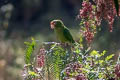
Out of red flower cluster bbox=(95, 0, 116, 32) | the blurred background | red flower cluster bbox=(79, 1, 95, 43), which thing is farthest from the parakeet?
the blurred background

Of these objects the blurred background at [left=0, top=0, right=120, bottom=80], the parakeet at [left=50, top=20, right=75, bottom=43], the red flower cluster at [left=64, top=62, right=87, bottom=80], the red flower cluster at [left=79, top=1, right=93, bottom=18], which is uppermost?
the blurred background at [left=0, top=0, right=120, bottom=80]

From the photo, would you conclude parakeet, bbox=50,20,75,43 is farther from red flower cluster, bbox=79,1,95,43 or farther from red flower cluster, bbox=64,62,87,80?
red flower cluster, bbox=64,62,87,80

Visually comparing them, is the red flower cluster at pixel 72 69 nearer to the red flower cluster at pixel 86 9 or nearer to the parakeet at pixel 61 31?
the red flower cluster at pixel 86 9

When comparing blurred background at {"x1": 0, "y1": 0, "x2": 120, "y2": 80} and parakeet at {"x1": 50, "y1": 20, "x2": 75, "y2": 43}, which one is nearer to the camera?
parakeet at {"x1": 50, "y1": 20, "x2": 75, "y2": 43}

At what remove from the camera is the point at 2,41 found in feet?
37.7

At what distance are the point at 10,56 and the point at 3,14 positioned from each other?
7.59ft

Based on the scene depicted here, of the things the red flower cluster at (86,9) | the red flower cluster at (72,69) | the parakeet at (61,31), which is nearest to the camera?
the red flower cluster at (72,69)

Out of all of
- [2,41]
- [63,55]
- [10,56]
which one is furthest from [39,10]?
[63,55]

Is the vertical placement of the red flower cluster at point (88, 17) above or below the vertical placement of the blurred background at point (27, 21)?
below

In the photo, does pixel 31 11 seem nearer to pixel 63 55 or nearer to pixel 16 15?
pixel 16 15

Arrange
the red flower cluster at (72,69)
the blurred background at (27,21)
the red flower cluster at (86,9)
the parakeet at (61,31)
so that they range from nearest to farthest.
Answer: the red flower cluster at (72,69), the red flower cluster at (86,9), the parakeet at (61,31), the blurred background at (27,21)

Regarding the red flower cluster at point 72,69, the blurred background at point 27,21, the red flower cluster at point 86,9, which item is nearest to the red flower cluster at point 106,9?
the red flower cluster at point 86,9

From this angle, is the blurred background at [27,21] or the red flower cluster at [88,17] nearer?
the red flower cluster at [88,17]

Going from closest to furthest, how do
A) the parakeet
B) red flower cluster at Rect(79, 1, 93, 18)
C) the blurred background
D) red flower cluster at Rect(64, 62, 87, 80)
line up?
red flower cluster at Rect(64, 62, 87, 80) → red flower cluster at Rect(79, 1, 93, 18) → the parakeet → the blurred background
